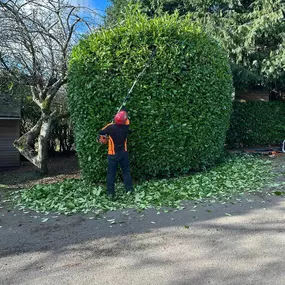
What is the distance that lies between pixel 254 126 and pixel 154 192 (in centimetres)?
660

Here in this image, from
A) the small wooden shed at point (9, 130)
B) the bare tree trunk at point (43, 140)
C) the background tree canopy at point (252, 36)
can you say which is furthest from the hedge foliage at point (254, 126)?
the small wooden shed at point (9, 130)

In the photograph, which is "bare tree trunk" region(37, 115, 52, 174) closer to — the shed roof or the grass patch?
the grass patch

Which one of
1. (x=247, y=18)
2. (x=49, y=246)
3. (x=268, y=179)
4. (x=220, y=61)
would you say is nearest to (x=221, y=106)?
(x=220, y=61)

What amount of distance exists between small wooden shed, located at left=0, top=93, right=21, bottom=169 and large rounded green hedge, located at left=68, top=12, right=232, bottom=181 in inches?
235

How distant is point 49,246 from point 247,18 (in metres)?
10.5

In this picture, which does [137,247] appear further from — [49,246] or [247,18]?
[247,18]

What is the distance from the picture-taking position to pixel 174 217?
389 cm

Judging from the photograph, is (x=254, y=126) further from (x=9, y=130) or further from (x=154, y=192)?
(x=9, y=130)

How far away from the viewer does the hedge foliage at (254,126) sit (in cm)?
1022

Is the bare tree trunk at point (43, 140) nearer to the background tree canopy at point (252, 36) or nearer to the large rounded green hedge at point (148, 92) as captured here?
the large rounded green hedge at point (148, 92)

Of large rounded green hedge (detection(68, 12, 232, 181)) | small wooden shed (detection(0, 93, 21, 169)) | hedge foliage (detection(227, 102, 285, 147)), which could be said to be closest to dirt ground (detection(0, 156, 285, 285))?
large rounded green hedge (detection(68, 12, 232, 181))

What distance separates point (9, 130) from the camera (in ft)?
37.3

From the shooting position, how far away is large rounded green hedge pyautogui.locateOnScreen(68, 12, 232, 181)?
5660mm

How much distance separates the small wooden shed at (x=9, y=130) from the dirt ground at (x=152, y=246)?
24.4 ft
